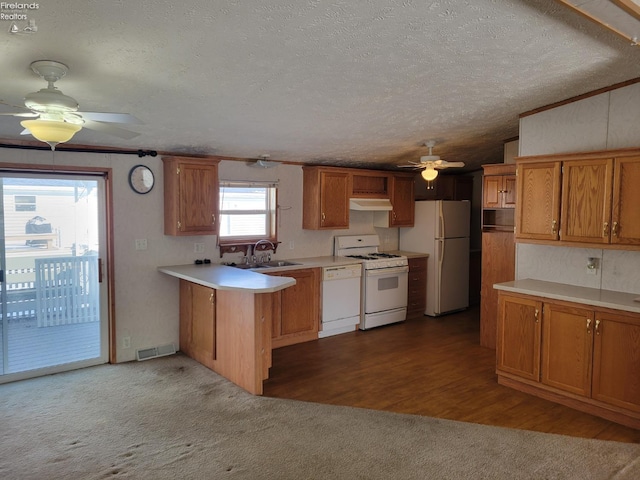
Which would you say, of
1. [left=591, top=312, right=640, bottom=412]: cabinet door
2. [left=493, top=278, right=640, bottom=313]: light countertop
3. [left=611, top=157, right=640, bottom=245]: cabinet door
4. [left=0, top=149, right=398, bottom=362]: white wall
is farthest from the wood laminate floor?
[left=611, top=157, right=640, bottom=245]: cabinet door

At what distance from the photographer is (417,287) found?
21.9 feet

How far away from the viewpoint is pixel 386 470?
2779mm

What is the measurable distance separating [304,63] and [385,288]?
3.74 m

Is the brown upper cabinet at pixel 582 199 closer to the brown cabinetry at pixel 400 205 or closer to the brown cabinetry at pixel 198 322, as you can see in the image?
the brown cabinetry at pixel 400 205

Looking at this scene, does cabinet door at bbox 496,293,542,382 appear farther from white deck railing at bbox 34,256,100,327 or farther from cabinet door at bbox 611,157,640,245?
white deck railing at bbox 34,256,100,327

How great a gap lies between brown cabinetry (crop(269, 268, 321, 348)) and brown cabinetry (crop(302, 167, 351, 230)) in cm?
73

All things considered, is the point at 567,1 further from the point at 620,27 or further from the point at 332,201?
the point at 332,201

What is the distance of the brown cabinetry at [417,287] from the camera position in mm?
6574

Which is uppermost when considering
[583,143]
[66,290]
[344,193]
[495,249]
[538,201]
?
[583,143]

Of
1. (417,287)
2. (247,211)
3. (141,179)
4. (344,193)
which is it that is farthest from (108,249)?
(417,287)

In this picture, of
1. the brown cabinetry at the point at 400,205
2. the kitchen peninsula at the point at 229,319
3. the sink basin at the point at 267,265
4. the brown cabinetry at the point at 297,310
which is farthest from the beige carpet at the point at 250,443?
the brown cabinetry at the point at 400,205

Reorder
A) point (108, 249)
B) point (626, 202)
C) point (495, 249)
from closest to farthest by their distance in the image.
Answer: point (626, 202)
point (108, 249)
point (495, 249)

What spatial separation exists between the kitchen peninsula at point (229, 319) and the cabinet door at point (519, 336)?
1.90 m

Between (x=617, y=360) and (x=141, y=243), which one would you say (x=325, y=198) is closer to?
(x=141, y=243)
